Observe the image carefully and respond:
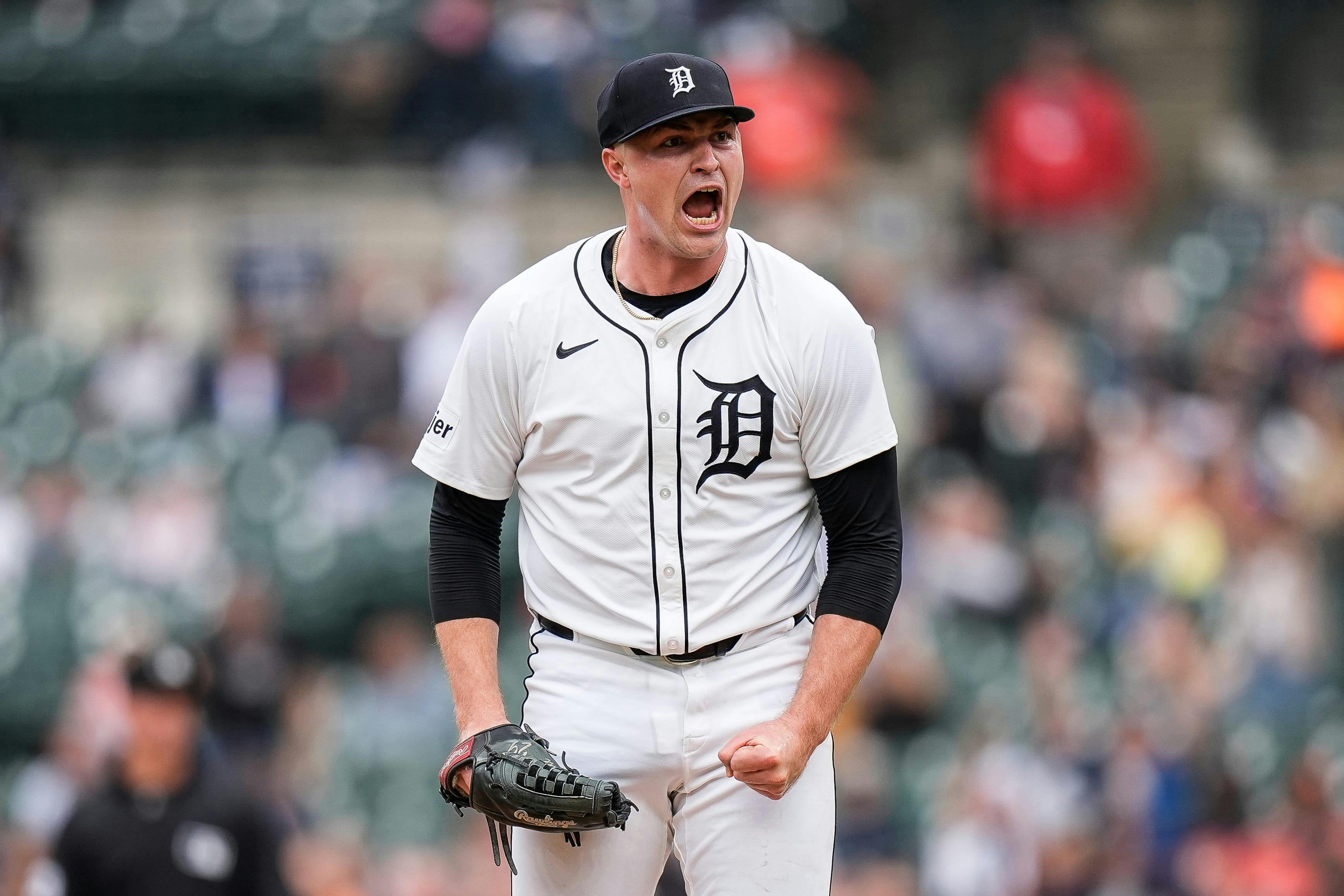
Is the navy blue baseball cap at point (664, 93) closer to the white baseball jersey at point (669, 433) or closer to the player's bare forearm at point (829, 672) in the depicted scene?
the white baseball jersey at point (669, 433)

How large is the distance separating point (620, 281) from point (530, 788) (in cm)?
88

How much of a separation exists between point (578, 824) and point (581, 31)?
30.0 ft

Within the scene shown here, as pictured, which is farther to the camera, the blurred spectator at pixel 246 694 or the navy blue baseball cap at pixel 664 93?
the blurred spectator at pixel 246 694

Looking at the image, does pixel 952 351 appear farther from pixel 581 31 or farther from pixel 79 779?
pixel 79 779

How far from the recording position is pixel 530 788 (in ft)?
10.2

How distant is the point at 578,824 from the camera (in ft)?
10.3

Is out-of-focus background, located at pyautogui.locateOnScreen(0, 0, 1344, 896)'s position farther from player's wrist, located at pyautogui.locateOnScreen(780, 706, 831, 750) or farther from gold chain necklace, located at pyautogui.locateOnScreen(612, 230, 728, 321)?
player's wrist, located at pyautogui.locateOnScreen(780, 706, 831, 750)

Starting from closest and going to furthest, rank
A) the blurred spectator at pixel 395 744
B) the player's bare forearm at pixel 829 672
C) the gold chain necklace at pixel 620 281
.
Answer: the player's bare forearm at pixel 829 672 < the gold chain necklace at pixel 620 281 < the blurred spectator at pixel 395 744

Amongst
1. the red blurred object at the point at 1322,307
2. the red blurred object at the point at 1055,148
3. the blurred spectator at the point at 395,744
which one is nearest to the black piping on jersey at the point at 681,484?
the blurred spectator at the point at 395,744

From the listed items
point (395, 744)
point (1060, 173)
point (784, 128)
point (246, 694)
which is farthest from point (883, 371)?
point (246, 694)

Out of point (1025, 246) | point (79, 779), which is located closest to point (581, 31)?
point (1025, 246)

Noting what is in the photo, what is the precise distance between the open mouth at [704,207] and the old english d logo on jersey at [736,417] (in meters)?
0.25

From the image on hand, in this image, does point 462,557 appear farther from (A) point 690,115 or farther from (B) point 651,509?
(A) point 690,115

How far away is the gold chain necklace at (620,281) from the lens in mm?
3332
